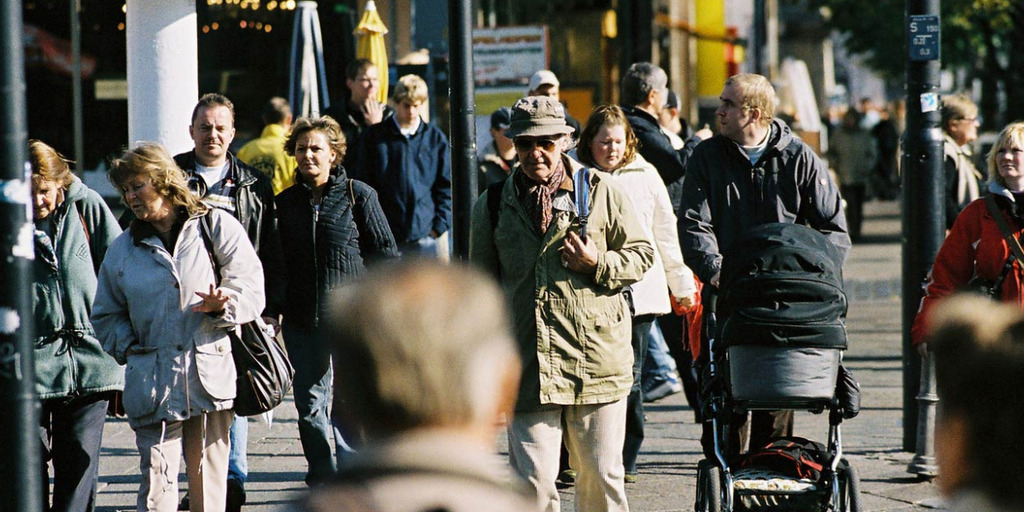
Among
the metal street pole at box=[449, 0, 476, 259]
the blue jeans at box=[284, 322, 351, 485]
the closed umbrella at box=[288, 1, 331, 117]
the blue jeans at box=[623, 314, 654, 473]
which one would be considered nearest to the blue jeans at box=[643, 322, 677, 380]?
the blue jeans at box=[623, 314, 654, 473]

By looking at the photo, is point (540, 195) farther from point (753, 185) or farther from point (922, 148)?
point (922, 148)

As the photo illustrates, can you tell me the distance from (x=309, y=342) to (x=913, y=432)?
127 inches

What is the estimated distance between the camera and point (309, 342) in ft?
24.5

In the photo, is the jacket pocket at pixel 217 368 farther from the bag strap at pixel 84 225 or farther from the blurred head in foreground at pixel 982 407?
the blurred head in foreground at pixel 982 407

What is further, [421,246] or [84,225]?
[421,246]

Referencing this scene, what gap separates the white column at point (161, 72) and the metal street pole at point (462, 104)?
226 cm

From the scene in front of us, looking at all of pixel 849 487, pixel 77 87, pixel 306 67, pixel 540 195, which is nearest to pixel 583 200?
pixel 540 195

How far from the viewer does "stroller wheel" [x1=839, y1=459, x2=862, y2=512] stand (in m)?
5.96

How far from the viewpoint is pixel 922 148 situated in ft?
26.0

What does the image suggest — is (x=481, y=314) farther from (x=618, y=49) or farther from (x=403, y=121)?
(x=618, y=49)

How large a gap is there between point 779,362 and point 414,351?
3750mm

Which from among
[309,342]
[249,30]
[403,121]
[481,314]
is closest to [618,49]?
[249,30]

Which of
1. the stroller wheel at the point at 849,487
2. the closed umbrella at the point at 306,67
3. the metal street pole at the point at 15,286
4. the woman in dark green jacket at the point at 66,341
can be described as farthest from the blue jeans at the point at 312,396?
the closed umbrella at the point at 306,67

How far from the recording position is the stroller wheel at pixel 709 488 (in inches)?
237
